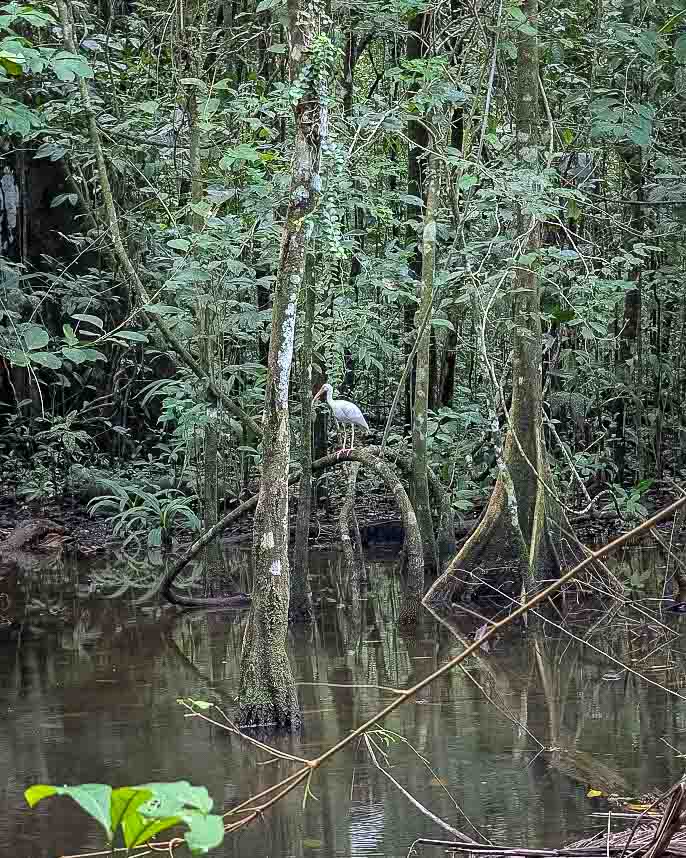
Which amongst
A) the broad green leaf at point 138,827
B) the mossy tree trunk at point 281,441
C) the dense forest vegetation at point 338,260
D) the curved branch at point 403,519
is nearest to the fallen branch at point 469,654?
the broad green leaf at point 138,827

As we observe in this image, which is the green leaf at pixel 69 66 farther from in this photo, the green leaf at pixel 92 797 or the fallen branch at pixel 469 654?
the green leaf at pixel 92 797

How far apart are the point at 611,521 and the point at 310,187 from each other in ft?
24.9

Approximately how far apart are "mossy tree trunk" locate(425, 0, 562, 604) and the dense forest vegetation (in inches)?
1.1

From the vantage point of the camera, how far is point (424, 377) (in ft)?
35.9

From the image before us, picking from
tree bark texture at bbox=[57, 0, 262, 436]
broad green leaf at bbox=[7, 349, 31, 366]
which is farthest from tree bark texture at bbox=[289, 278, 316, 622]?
broad green leaf at bbox=[7, 349, 31, 366]

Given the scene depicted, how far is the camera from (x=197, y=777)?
618 centimetres

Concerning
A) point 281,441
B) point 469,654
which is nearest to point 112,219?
point 281,441

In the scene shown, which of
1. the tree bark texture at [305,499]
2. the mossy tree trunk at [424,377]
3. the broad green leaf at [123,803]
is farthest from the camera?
the mossy tree trunk at [424,377]

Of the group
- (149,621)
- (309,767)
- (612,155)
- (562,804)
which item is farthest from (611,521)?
(309,767)

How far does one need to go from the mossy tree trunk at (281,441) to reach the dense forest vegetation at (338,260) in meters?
0.01

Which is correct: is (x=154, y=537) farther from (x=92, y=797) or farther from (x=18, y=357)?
(x=92, y=797)

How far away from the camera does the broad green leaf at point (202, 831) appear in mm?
1742

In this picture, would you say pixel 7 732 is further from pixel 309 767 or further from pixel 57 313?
pixel 57 313

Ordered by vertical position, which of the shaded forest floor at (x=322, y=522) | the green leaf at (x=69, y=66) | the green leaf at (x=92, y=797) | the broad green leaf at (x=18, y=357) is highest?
the green leaf at (x=69, y=66)
